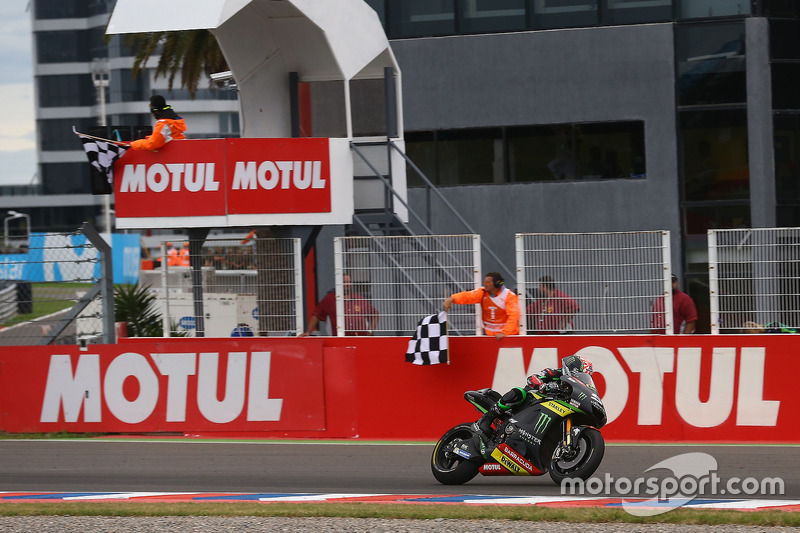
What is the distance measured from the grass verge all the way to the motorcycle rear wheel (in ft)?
2.75

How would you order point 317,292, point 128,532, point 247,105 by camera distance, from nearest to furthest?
point 128,532 < point 247,105 < point 317,292

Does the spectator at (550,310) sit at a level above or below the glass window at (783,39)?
below

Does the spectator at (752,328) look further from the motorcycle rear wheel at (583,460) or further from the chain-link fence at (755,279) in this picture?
the motorcycle rear wheel at (583,460)

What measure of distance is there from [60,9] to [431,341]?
75585mm

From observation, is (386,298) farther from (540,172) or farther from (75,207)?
(75,207)

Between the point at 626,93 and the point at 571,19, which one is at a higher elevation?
the point at 571,19

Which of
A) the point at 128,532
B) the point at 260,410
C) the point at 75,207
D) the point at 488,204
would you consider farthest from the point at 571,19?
the point at 75,207

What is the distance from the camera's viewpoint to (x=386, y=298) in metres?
12.3

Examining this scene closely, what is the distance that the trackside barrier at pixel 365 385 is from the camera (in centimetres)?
1155

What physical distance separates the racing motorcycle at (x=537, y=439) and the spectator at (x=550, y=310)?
2.83 m

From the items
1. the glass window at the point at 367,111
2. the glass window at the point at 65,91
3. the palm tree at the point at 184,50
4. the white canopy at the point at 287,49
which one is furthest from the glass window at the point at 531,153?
the glass window at the point at 65,91

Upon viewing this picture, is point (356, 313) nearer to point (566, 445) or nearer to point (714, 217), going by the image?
point (566, 445)

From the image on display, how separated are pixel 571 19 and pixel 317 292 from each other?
23.8ft

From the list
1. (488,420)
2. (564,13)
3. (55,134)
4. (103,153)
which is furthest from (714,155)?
(55,134)
